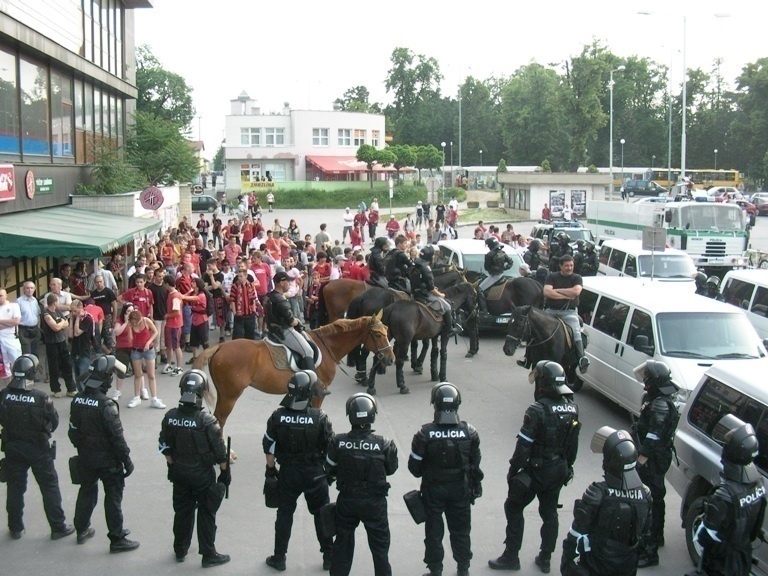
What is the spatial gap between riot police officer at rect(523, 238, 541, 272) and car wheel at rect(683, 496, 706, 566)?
617 inches

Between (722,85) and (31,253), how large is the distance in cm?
10547

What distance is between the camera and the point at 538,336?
1212 cm

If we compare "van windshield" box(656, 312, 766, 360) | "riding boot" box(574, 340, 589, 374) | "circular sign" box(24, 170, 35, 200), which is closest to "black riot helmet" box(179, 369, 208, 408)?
"van windshield" box(656, 312, 766, 360)

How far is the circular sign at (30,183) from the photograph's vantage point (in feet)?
57.4

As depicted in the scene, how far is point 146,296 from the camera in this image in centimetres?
1355

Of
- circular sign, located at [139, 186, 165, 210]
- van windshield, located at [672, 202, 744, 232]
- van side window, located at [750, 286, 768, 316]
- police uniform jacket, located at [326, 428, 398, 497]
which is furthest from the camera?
van windshield, located at [672, 202, 744, 232]

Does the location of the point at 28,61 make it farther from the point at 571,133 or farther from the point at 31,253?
the point at 571,133

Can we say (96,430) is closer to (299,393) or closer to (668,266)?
(299,393)

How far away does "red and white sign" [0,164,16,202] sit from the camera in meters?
15.4

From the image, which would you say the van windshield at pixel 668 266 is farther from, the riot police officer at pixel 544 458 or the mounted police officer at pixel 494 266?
the riot police officer at pixel 544 458

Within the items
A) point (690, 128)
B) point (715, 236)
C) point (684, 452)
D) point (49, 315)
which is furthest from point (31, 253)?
point (690, 128)

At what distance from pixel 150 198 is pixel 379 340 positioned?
12.5 metres

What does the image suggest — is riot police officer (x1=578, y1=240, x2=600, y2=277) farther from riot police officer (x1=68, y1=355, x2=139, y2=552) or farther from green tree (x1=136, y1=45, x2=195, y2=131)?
green tree (x1=136, y1=45, x2=195, y2=131)

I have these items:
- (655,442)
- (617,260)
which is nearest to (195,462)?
Answer: (655,442)
